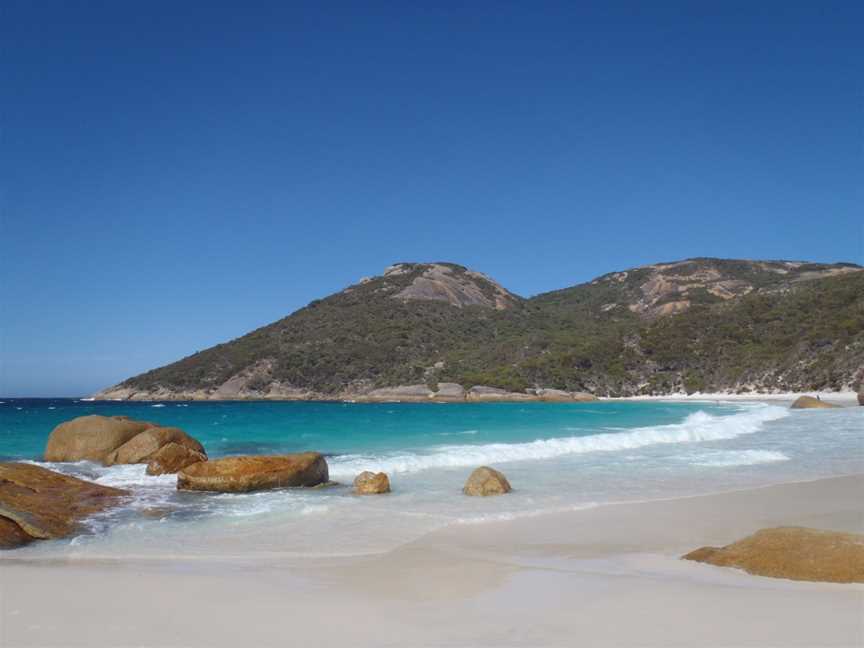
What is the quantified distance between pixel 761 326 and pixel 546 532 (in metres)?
94.1

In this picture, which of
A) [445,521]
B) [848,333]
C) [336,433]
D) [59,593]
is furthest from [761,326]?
[59,593]

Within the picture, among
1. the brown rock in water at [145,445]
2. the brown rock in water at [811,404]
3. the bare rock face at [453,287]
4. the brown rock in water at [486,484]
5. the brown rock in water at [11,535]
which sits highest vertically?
the bare rock face at [453,287]

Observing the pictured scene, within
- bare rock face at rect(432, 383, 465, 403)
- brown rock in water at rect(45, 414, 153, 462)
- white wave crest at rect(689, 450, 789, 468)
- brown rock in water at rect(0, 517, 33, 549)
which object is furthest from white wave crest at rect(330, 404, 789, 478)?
bare rock face at rect(432, 383, 465, 403)

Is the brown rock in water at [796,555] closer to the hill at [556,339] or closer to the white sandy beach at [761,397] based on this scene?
the white sandy beach at [761,397]

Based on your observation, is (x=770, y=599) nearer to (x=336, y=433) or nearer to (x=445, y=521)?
(x=445, y=521)

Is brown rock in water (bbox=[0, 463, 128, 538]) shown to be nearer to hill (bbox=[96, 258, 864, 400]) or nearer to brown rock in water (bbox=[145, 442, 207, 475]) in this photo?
brown rock in water (bbox=[145, 442, 207, 475])

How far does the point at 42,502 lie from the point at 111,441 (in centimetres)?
788

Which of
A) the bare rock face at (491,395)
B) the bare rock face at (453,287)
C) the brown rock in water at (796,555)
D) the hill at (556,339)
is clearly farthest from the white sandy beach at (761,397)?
the bare rock face at (453,287)

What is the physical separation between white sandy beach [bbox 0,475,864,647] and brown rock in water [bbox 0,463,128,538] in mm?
→ 1729

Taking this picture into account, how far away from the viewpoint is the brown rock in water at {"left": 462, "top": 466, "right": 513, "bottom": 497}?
13.4 meters

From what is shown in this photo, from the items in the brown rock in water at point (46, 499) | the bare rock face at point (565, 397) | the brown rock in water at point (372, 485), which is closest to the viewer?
the brown rock in water at point (46, 499)

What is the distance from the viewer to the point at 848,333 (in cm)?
7238

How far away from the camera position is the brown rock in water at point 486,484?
13.4 meters

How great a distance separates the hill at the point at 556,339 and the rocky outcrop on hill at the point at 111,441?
66.4 metres
